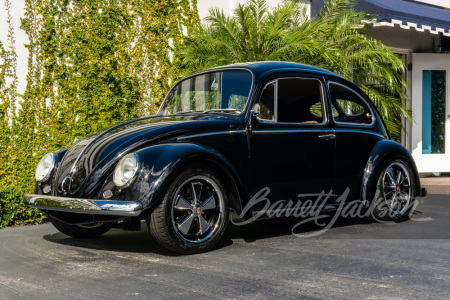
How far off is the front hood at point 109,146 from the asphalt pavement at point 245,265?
647 millimetres

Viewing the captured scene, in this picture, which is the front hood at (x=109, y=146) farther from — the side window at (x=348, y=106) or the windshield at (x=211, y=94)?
the side window at (x=348, y=106)

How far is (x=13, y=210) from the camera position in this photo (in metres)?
7.40

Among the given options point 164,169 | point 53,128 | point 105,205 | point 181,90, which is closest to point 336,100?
point 181,90

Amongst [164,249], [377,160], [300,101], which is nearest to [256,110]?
[300,101]

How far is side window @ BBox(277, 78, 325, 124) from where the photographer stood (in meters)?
6.08

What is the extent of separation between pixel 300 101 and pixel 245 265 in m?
2.27

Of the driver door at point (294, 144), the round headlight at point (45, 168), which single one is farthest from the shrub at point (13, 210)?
the driver door at point (294, 144)

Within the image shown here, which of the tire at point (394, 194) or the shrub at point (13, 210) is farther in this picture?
the shrub at point (13, 210)

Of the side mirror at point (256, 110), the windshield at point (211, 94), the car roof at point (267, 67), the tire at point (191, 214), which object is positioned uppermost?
the car roof at point (267, 67)

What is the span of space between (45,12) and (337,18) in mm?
5018

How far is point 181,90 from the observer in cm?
668

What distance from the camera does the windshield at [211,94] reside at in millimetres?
5895

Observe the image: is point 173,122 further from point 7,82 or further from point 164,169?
point 7,82

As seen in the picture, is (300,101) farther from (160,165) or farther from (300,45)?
(300,45)
